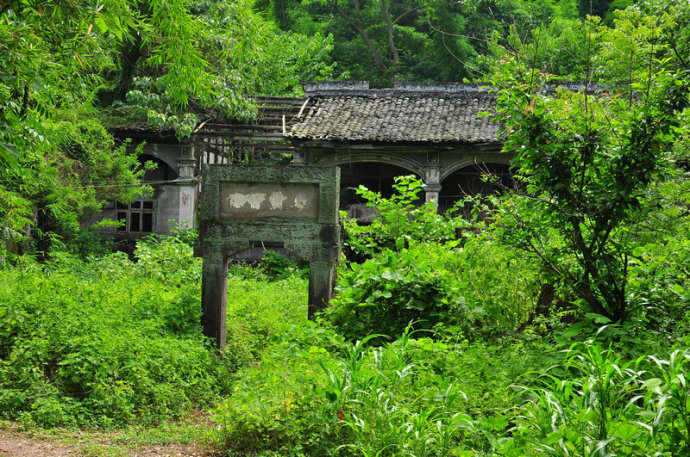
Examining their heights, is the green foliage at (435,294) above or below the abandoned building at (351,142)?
below

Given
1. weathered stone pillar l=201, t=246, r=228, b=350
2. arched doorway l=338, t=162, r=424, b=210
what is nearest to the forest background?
weathered stone pillar l=201, t=246, r=228, b=350

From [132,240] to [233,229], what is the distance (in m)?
10.9

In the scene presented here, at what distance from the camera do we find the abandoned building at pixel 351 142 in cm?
1605

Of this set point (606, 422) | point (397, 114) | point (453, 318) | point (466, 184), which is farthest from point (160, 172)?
point (606, 422)

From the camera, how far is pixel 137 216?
18.0 meters

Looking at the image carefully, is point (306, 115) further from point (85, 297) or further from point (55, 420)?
point (55, 420)

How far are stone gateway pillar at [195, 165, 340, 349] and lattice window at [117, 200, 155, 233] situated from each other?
36.1 feet

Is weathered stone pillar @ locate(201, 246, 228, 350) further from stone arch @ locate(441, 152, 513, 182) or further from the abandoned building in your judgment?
stone arch @ locate(441, 152, 513, 182)

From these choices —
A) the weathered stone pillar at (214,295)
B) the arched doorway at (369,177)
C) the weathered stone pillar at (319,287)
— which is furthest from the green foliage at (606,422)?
the arched doorway at (369,177)

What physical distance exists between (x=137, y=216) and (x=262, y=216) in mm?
11476

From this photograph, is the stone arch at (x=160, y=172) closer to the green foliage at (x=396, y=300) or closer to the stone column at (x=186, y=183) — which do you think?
the stone column at (x=186, y=183)

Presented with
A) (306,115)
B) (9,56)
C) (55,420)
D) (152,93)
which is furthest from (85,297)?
(306,115)

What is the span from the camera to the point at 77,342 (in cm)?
581

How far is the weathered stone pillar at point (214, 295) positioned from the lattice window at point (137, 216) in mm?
10952
